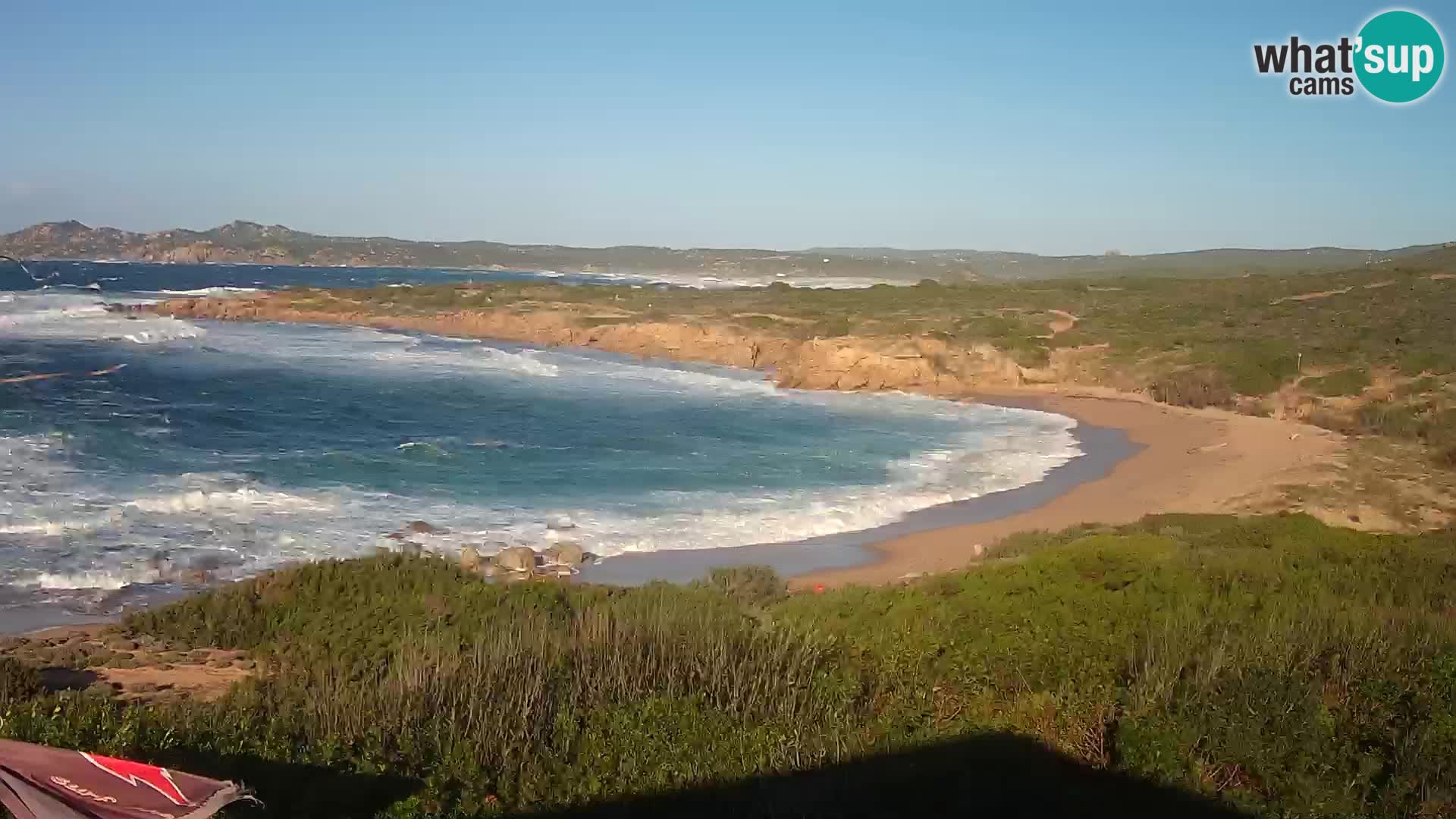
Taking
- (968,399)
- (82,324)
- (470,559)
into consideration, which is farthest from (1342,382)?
(82,324)

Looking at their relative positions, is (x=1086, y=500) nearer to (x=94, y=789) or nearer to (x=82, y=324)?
(x=94, y=789)

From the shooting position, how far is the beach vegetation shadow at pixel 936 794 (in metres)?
7.00

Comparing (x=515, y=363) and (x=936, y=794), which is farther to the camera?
(x=515, y=363)

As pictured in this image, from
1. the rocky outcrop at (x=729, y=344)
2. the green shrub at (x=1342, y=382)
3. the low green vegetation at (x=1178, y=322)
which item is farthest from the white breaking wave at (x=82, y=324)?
the green shrub at (x=1342, y=382)

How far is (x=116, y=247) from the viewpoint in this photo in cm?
14375

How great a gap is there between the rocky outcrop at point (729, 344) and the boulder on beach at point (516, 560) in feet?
99.7

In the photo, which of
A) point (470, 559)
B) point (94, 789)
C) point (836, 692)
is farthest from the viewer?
point (470, 559)

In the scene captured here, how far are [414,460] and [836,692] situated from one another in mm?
20144

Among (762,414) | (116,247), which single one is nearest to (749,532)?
(762,414)

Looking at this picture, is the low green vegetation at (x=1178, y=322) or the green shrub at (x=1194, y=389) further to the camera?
the green shrub at (x=1194, y=389)

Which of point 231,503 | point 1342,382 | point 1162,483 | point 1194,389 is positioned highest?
point 1342,382

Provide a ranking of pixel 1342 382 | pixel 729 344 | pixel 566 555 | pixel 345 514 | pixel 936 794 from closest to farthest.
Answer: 1. pixel 936 794
2. pixel 566 555
3. pixel 345 514
4. pixel 1342 382
5. pixel 729 344

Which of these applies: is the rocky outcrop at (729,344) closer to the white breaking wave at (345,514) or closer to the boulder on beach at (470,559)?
the white breaking wave at (345,514)

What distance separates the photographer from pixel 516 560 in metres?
17.6
